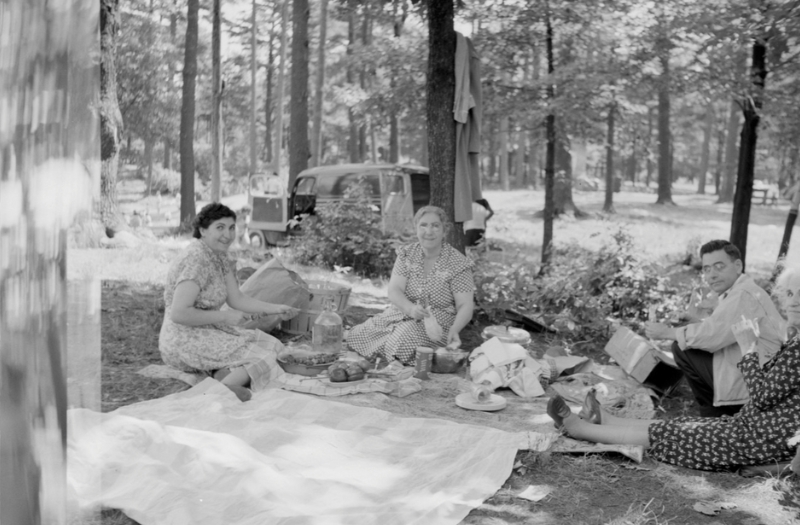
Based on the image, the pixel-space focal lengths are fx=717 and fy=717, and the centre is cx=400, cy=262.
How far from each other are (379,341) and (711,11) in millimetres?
5408

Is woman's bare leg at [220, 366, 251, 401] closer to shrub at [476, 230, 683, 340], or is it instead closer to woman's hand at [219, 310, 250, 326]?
woman's hand at [219, 310, 250, 326]

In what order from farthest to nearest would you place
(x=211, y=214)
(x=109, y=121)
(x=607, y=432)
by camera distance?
(x=109, y=121), (x=211, y=214), (x=607, y=432)

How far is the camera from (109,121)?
10.5m

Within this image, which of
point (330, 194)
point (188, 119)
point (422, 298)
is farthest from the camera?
point (188, 119)

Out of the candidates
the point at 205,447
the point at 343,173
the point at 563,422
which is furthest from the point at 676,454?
the point at 343,173

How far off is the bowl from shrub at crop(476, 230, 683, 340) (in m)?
1.37

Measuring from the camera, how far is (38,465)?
1.57 m

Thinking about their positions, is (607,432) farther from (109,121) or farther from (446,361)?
(109,121)

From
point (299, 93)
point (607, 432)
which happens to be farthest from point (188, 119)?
point (607, 432)

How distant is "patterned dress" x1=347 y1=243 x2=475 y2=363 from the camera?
210 inches

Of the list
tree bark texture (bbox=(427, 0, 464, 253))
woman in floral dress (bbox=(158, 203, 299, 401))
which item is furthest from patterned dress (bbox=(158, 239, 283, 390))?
tree bark texture (bbox=(427, 0, 464, 253))

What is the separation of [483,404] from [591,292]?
8.58 feet

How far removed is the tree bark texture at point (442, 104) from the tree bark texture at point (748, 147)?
4081mm

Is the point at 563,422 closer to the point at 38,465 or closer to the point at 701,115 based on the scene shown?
the point at 38,465
